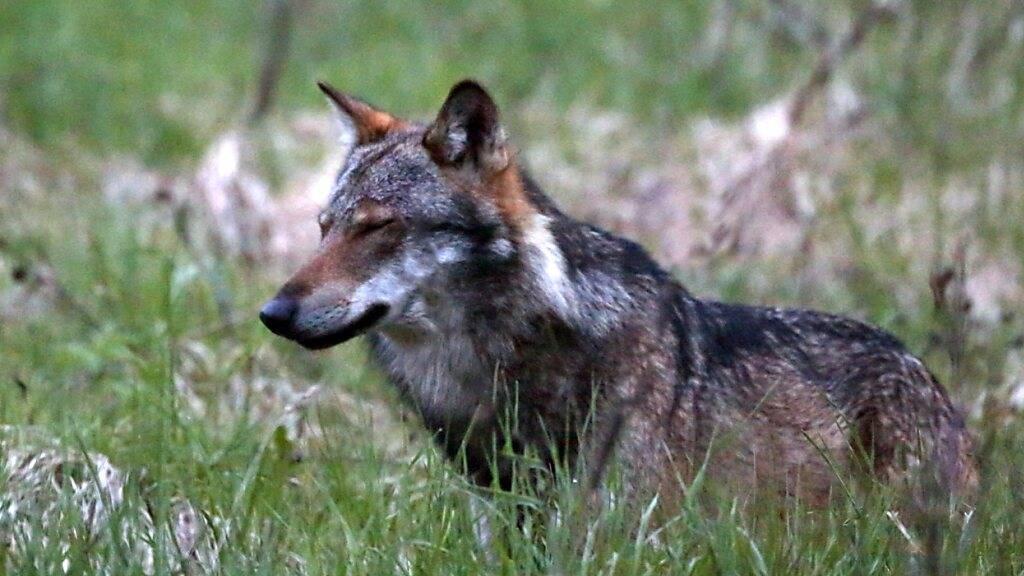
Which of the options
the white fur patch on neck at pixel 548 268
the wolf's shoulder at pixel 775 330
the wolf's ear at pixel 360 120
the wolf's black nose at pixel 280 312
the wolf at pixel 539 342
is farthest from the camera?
the wolf's ear at pixel 360 120

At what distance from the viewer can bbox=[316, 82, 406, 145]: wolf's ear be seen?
18.0 feet

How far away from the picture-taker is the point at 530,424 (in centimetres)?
488

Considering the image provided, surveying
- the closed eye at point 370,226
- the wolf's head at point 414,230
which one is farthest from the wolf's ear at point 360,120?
the closed eye at point 370,226

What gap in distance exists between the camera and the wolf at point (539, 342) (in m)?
4.83

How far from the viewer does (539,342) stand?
4957 millimetres

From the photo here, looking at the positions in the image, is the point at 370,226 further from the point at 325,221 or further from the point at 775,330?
the point at 775,330

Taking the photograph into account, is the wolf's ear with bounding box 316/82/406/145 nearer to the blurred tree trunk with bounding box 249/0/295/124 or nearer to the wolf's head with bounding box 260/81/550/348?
the wolf's head with bounding box 260/81/550/348

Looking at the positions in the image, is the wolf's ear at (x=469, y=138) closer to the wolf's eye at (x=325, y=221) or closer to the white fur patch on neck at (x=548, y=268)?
the white fur patch on neck at (x=548, y=268)

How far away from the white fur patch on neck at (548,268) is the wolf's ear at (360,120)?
731 mm

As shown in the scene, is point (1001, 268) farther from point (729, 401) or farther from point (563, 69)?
point (563, 69)

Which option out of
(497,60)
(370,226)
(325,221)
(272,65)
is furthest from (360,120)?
(497,60)

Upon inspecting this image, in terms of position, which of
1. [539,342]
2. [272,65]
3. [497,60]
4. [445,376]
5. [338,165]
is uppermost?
[497,60]

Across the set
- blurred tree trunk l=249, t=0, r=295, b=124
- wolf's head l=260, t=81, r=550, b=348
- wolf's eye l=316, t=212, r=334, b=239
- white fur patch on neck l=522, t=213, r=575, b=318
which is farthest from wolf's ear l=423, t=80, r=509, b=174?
blurred tree trunk l=249, t=0, r=295, b=124

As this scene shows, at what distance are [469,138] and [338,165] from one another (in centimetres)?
456
